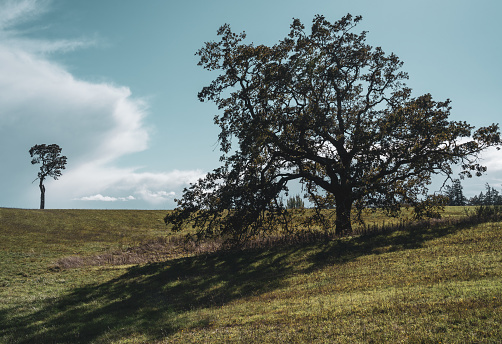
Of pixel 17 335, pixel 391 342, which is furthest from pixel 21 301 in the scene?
pixel 391 342

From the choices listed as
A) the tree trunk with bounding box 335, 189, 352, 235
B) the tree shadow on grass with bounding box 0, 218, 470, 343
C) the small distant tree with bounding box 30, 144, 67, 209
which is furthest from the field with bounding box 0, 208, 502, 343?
the small distant tree with bounding box 30, 144, 67, 209

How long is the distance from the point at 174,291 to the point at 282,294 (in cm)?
760

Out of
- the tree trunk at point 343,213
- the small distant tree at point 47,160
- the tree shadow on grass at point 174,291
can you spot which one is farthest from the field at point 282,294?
the small distant tree at point 47,160

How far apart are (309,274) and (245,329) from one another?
8.45m

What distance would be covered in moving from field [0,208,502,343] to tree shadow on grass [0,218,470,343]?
76mm

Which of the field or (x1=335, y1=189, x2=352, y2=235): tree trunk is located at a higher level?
(x1=335, y1=189, x2=352, y2=235): tree trunk

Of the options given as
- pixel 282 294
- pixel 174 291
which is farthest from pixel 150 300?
pixel 282 294

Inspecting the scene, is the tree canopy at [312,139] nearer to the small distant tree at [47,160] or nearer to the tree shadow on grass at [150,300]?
the tree shadow on grass at [150,300]

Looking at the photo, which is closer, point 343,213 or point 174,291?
point 174,291

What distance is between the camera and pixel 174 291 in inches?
809

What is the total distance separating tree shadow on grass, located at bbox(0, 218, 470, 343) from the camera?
14750 mm

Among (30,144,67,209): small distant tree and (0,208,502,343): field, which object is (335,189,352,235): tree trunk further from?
(30,144,67,209): small distant tree

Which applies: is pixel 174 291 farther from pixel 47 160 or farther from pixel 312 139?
pixel 47 160

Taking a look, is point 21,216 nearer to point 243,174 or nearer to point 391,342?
point 243,174
